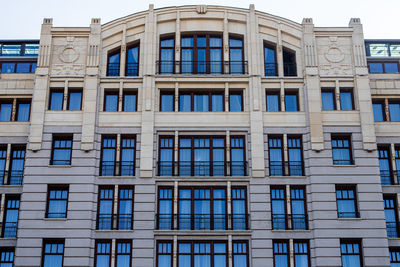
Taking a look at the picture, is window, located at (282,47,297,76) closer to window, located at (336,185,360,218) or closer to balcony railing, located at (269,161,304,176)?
balcony railing, located at (269,161,304,176)

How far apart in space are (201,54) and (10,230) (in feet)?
61.0

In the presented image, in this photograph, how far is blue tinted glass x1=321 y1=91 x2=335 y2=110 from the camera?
40438mm

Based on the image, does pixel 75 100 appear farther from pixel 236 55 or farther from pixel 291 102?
pixel 291 102

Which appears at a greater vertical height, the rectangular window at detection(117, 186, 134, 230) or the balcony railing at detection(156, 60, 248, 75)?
the balcony railing at detection(156, 60, 248, 75)

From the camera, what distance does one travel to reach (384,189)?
39.1m

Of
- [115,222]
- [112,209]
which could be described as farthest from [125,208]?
[115,222]

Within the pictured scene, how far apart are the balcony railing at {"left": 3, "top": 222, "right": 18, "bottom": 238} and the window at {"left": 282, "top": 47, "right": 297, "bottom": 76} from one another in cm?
2244

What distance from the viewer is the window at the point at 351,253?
3647 cm

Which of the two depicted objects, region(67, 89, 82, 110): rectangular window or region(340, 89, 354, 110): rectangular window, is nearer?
region(67, 89, 82, 110): rectangular window

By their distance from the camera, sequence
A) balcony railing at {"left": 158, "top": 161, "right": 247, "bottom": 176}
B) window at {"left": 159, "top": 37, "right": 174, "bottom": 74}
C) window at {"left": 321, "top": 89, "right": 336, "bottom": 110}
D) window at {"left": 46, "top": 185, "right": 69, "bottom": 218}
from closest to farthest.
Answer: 1. window at {"left": 46, "top": 185, "right": 69, "bottom": 218}
2. balcony railing at {"left": 158, "top": 161, "right": 247, "bottom": 176}
3. window at {"left": 321, "top": 89, "right": 336, "bottom": 110}
4. window at {"left": 159, "top": 37, "right": 174, "bottom": 74}

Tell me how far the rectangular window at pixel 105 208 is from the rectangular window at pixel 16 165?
20.5 feet

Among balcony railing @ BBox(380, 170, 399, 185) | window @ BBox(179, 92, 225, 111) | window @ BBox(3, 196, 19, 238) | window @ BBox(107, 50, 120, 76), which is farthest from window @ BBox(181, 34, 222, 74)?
window @ BBox(3, 196, 19, 238)

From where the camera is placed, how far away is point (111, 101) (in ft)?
133

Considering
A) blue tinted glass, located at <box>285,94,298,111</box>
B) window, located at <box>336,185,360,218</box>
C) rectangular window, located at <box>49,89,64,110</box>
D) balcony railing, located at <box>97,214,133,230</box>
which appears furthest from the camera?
blue tinted glass, located at <box>285,94,298,111</box>
